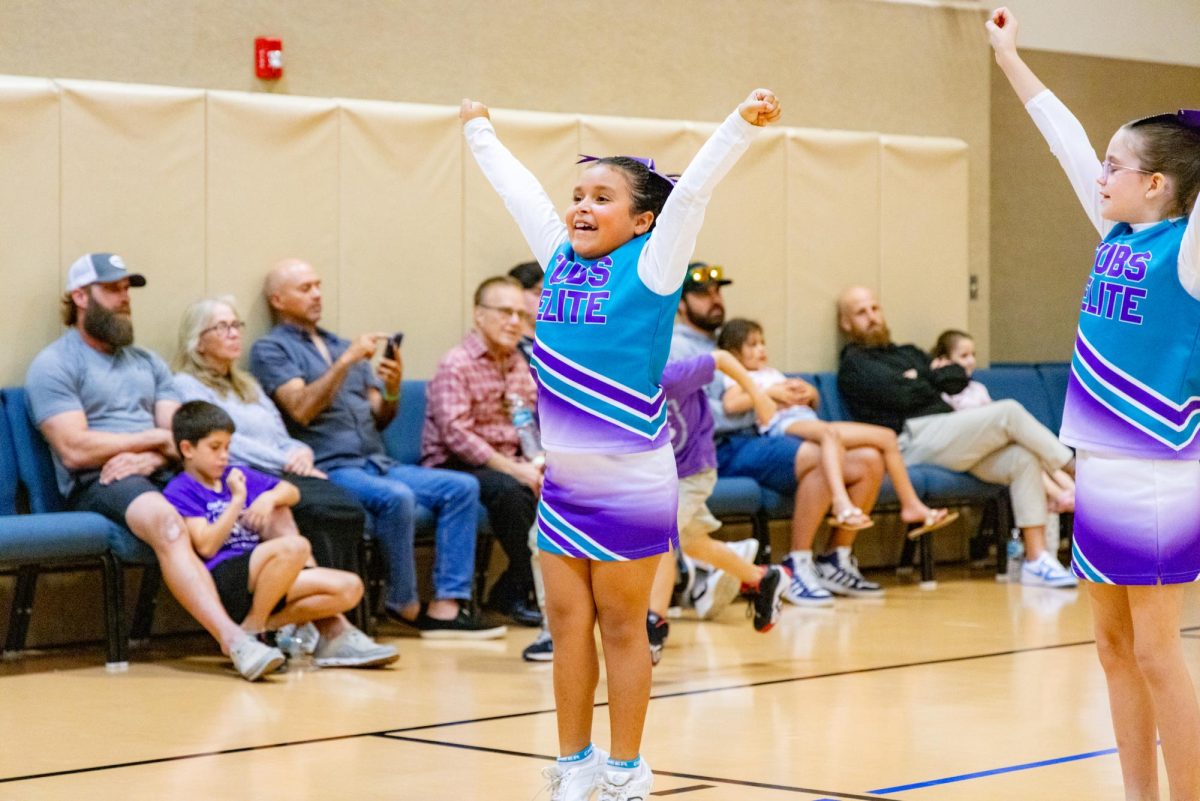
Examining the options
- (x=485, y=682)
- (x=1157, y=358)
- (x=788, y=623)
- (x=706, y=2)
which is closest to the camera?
(x=1157, y=358)

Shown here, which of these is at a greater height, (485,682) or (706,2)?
(706,2)

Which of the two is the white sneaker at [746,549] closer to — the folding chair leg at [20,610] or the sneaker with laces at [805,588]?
the sneaker with laces at [805,588]

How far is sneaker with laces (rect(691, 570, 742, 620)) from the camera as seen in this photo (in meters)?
7.29

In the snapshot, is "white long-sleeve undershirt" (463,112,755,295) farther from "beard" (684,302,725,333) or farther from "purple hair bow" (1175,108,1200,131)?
"beard" (684,302,725,333)

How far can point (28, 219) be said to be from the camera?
677cm

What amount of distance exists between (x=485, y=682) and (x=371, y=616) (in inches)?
49.0

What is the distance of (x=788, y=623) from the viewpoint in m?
7.22

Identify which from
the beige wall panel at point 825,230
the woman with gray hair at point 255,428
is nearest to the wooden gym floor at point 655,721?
the woman with gray hair at point 255,428

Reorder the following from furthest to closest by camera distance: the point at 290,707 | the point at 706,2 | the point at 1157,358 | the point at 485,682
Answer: the point at 706,2
the point at 485,682
the point at 290,707
the point at 1157,358

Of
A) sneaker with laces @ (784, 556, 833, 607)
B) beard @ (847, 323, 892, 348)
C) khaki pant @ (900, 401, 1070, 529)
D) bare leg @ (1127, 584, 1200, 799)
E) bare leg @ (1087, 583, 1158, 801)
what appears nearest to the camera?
bare leg @ (1127, 584, 1200, 799)

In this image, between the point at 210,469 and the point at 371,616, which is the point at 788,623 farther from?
the point at 210,469

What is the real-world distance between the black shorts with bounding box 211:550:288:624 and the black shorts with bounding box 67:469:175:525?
383 mm

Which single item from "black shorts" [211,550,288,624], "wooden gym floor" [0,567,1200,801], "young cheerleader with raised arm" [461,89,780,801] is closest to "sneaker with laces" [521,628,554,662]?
"wooden gym floor" [0,567,1200,801]

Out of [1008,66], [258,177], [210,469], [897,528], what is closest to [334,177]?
[258,177]
